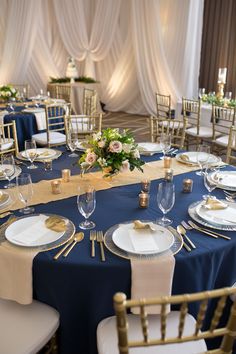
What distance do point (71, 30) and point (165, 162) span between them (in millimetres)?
7059

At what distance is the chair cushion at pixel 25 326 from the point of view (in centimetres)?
131

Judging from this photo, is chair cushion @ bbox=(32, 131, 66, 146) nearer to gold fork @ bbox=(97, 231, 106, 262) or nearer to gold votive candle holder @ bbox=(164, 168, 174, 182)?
gold votive candle holder @ bbox=(164, 168, 174, 182)

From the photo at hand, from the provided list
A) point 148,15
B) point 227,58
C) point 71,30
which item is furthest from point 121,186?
point 71,30

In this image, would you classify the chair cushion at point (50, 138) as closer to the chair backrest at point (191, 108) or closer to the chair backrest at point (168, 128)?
the chair backrest at point (168, 128)

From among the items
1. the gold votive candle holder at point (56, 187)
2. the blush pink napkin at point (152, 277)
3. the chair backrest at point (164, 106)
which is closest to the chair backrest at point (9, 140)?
the gold votive candle holder at point (56, 187)

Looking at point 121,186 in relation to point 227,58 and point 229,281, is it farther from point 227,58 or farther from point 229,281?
point 227,58

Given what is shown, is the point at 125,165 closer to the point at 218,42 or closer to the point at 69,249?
the point at 69,249

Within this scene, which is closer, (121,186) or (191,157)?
(121,186)

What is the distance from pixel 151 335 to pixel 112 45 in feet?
29.2

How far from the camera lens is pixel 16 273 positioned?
1.37 meters

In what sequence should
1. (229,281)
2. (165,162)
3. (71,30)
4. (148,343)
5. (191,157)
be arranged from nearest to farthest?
(148,343) → (229,281) → (165,162) → (191,157) → (71,30)

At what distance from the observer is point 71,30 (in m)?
8.25

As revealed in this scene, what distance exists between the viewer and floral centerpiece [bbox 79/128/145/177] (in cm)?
194

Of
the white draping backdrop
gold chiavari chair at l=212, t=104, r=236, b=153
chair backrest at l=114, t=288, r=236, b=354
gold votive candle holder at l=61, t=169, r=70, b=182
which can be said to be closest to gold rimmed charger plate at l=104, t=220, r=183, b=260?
chair backrest at l=114, t=288, r=236, b=354
